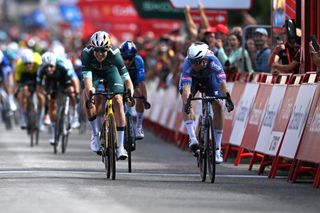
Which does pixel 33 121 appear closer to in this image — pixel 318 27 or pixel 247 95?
pixel 247 95

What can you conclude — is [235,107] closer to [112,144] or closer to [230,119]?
[230,119]

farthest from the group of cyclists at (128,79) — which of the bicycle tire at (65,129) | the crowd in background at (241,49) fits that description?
the bicycle tire at (65,129)

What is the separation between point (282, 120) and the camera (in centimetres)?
1845

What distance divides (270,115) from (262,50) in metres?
4.01

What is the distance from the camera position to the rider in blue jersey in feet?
56.1

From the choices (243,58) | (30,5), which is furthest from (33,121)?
(30,5)

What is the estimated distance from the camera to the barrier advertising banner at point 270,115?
62.2ft

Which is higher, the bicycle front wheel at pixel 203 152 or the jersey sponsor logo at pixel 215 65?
the jersey sponsor logo at pixel 215 65

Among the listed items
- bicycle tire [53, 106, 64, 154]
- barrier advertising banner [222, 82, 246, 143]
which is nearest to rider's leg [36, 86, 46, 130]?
bicycle tire [53, 106, 64, 154]

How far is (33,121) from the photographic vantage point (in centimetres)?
2670

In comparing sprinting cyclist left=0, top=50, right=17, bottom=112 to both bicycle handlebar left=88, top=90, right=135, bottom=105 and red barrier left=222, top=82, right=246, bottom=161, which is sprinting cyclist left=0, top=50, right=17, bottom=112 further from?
bicycle handlebar left=88, top=90, right=135, bottom=105

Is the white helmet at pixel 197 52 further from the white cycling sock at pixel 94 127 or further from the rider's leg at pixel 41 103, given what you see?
the rider's leg at pixel 41 103

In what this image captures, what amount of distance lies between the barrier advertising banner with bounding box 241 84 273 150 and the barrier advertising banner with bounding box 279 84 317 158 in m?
1.86

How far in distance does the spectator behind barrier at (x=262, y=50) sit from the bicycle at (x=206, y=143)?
5915 millimetres
